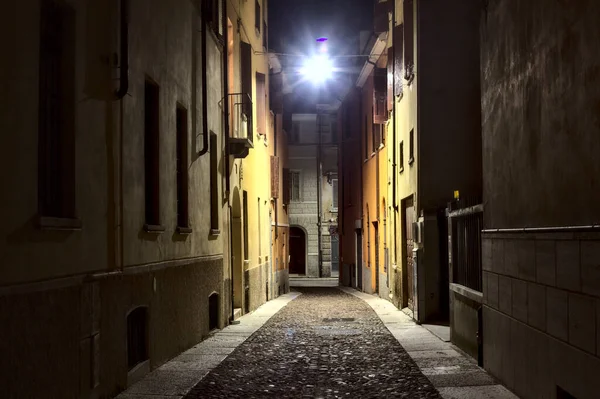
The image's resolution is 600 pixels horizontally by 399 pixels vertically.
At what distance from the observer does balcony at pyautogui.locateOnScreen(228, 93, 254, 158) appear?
16.5 meters

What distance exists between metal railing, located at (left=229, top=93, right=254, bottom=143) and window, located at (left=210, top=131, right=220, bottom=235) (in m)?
1.88

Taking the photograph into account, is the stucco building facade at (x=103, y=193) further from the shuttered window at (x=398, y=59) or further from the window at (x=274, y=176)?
the window at (x=274, y=176)

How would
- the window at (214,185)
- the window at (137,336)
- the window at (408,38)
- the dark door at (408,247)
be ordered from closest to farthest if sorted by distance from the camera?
the window at (137,336) → the window at (214,185) → the window at (408,38) → the dark door at (408,247)

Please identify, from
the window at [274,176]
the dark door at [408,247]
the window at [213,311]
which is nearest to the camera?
the window at [213,311]

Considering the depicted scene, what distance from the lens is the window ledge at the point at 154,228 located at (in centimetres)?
965

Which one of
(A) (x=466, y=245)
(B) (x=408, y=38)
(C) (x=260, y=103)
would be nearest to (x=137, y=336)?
(A) (x=466, y=245)

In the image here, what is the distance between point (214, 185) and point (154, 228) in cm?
496

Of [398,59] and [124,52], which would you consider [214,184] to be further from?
[398,59]

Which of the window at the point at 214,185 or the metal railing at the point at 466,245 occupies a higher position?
the window at the point at 214,185

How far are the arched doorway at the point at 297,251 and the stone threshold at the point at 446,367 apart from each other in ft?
102

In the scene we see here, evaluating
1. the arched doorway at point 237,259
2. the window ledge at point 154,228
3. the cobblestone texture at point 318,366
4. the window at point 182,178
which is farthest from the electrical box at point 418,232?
the window ledge at point 154,228

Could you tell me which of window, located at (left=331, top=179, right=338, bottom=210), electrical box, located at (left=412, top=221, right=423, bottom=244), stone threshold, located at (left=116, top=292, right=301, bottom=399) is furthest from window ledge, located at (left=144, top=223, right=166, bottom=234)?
window, located at (left=331, top=179, right=338, bottom=210)

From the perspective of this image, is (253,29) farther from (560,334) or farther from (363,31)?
(560,334)

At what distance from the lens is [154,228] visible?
9.91 m
